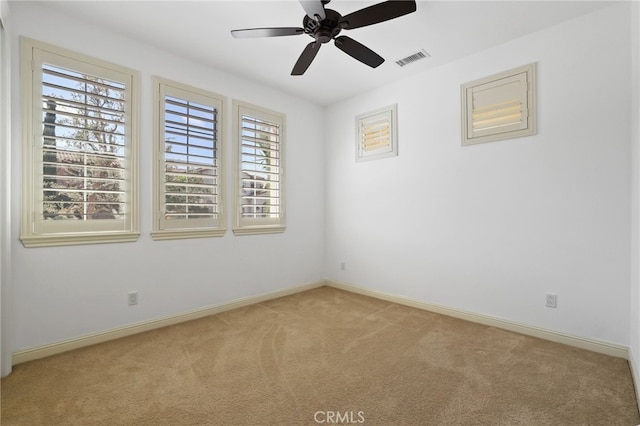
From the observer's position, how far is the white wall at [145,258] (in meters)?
2.34

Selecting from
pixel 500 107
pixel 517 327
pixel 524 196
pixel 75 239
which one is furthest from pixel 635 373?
pixel 75 239

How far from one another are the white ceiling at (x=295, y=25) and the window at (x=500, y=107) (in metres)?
0.36

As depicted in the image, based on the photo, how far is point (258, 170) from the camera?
3.87 metres

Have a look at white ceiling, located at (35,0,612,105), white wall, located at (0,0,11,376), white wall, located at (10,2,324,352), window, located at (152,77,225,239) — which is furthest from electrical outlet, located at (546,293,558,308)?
white wall, located at (0,0,11,376)

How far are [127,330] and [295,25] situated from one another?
127 inches

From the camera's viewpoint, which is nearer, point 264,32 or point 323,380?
point 323,380

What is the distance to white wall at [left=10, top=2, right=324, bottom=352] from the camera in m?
2.34

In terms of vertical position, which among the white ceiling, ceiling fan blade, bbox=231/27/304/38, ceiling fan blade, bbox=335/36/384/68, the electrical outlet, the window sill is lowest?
the electrical outlet

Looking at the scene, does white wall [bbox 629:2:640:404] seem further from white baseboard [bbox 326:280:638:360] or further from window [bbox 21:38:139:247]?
window [bbox 21:38:139:247]

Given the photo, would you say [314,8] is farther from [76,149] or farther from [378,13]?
[76,149]

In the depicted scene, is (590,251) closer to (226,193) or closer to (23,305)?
(226,193)

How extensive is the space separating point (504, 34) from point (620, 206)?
181cm

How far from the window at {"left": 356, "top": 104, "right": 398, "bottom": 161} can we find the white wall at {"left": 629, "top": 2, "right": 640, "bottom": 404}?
2.11 metres

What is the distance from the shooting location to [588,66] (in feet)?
8.18
